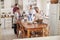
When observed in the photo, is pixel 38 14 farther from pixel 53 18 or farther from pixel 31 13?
pixel 53 18

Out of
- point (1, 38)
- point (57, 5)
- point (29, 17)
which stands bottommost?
point (1, 38)

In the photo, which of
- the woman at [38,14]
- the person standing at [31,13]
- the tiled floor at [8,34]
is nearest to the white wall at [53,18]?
the woman at [38,14]

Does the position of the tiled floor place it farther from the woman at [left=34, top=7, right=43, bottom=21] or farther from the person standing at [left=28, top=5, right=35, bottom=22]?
the woman at [left=34, top=7, right=43, bottom=21]

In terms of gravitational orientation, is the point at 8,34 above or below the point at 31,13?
below

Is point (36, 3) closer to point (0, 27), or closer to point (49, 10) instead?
point (49, 10)

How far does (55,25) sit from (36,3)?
1.15m

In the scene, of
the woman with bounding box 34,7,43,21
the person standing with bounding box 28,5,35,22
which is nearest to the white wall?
the woman with bounding box 34,7,43,21

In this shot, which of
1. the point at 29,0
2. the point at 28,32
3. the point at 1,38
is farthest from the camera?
the point at 29,0

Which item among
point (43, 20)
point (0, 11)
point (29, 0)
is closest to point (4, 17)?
point (0, 11)

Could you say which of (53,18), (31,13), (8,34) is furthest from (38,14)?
(8,34)

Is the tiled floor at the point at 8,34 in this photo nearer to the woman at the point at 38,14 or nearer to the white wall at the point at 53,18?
the woman at the point at 38,14

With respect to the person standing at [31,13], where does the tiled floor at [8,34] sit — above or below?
below

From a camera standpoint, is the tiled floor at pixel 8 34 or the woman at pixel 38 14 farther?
the woman at pixel 38 14

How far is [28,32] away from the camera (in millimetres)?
4914
